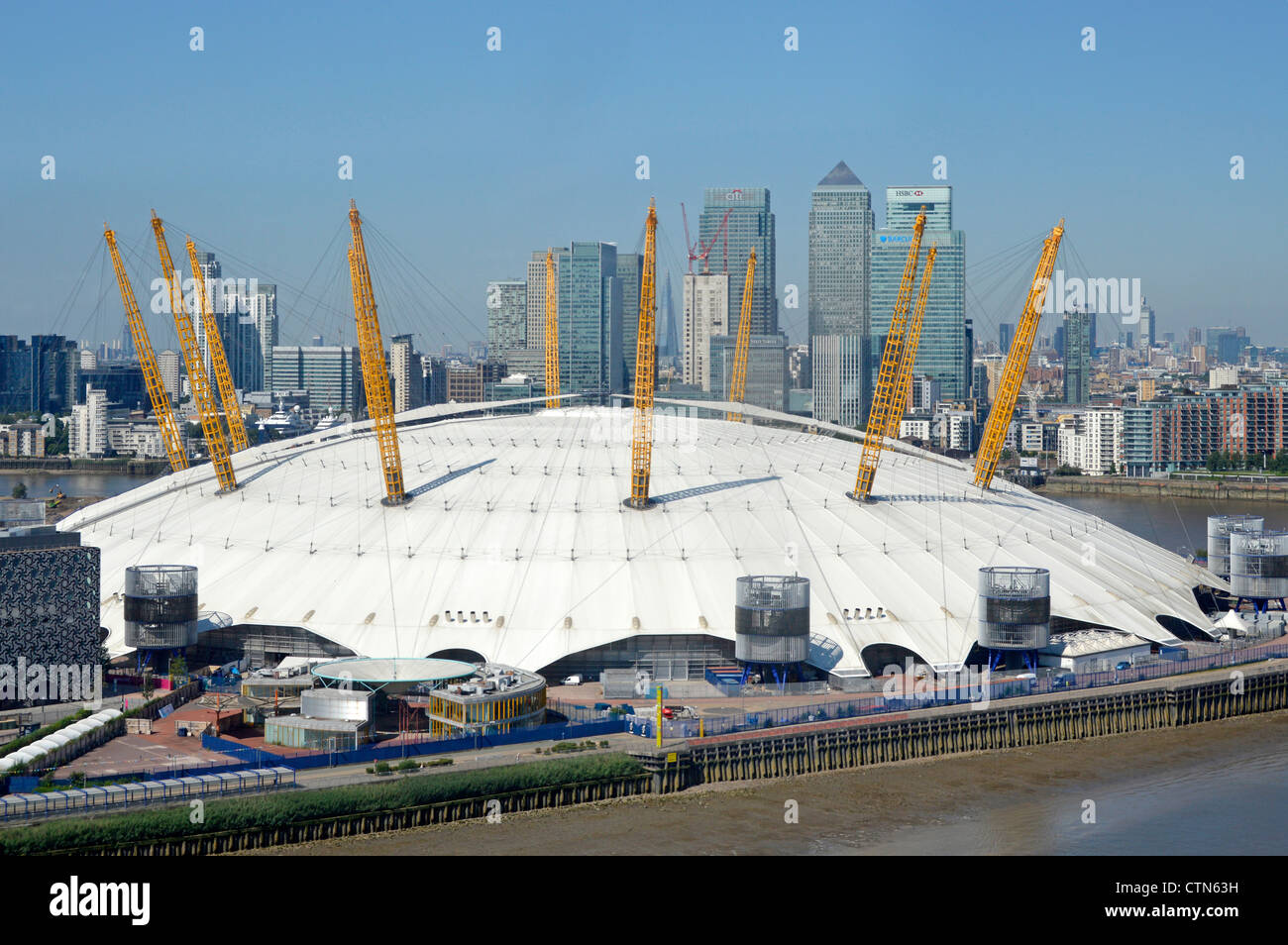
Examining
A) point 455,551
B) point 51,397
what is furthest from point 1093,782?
point 51,397

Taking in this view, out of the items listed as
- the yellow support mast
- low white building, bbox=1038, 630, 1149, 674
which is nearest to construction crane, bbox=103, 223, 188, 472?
the yellow support mast

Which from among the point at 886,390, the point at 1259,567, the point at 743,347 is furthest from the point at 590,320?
the point at 1259,567

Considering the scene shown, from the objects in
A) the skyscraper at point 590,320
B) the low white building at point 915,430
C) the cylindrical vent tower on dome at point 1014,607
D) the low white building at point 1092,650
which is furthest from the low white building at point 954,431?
the cylindrical vent tower on dome at point 1014,607

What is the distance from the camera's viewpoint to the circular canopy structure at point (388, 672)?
3741 centimetres

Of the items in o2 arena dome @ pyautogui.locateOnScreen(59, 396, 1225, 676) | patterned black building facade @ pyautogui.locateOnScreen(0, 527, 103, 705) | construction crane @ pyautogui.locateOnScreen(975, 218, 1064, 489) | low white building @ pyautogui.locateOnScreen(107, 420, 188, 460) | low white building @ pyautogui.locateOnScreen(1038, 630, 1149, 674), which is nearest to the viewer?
patterned black building facade @ pyautogui.locateOnScreen(0, 527, 103, 705)

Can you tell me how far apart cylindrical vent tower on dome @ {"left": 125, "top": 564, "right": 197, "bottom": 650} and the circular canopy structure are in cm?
539

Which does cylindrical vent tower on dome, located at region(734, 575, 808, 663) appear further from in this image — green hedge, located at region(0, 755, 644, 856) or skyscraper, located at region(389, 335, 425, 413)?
skyscraper, located at region(389, 335, 425, 413)

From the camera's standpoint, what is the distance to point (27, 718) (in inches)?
1465

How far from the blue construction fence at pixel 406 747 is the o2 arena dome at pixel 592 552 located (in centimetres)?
394

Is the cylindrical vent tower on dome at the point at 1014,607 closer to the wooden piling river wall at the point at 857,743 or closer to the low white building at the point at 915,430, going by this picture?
the wooden piling river wall at the point at 857,743

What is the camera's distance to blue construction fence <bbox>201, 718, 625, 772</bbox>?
112 feet
